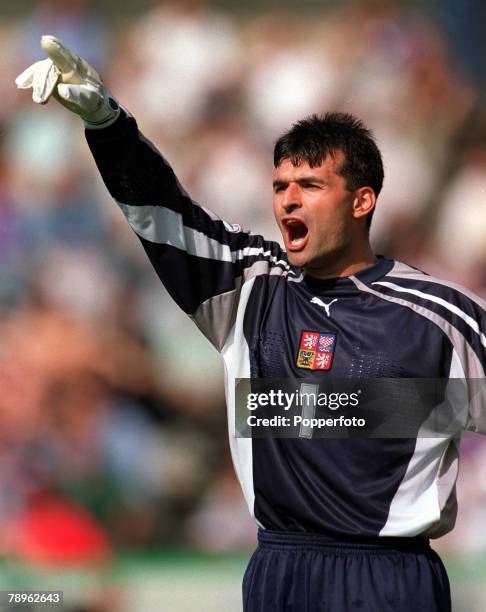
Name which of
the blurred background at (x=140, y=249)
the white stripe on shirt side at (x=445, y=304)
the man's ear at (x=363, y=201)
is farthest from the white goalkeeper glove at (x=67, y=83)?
the blurred background at (x=140, y=249)

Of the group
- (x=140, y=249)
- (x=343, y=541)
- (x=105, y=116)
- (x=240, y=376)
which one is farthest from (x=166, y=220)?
(x=140, y=249)

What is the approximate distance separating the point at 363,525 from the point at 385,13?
190 centimetres

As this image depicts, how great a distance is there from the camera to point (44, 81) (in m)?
1.59

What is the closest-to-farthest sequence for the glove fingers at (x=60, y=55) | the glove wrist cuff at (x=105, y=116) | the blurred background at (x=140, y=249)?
the glove fingers at (x=60, y=55) → the glove wrist cuff at (x=105, y=116) → the blurred background at (x=140, y=249)

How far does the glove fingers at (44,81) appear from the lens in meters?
1.59

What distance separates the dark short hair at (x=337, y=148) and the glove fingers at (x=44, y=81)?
19.2 inches

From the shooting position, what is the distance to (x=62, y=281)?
10.2ft

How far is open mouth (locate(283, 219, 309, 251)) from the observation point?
1.82 meters

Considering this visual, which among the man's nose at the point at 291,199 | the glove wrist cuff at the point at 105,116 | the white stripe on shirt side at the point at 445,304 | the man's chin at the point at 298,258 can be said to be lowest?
the white stripe on shirt side at the point at 445,304

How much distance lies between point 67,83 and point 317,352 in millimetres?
658

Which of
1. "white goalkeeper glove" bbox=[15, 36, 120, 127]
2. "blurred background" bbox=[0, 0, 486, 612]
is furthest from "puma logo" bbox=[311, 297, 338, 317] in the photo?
"blurred background" bbox=[0, 0, 486, 612]

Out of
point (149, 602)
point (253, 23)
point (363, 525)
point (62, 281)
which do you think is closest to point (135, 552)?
point (149, 602)
